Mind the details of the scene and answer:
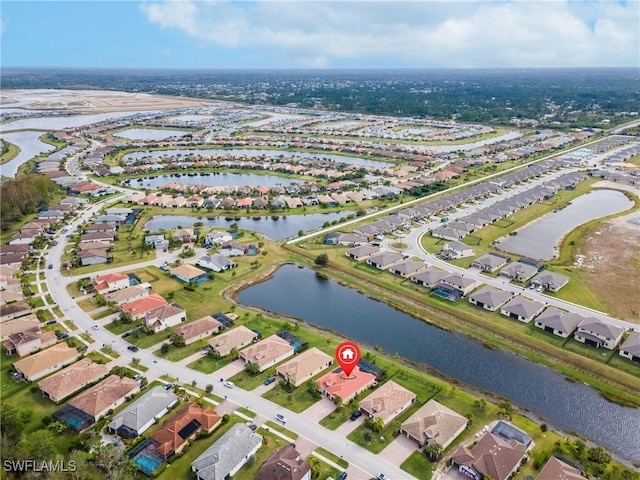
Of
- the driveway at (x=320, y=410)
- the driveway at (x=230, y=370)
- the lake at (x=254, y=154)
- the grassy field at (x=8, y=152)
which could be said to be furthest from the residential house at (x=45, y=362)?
the grassy field at (x=8, y=152)

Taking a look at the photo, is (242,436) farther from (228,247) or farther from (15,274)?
(15,274)

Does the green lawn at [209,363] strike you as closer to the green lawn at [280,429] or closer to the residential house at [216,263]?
the green lawn at [280,429]

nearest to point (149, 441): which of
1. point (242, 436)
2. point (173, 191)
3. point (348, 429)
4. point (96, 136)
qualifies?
point (242, 436)

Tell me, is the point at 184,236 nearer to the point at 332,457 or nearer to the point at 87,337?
the point at 87,337

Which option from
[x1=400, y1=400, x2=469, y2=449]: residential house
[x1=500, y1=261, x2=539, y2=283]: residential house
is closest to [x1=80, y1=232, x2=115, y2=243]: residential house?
[x1=400, y1=400, x2=469, y2=449]: residential house

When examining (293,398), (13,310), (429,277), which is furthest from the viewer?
(429,277)

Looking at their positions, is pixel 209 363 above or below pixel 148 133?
below

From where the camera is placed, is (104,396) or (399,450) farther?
(104,396)

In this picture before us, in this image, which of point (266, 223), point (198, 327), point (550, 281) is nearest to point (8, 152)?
point (266, 223)
